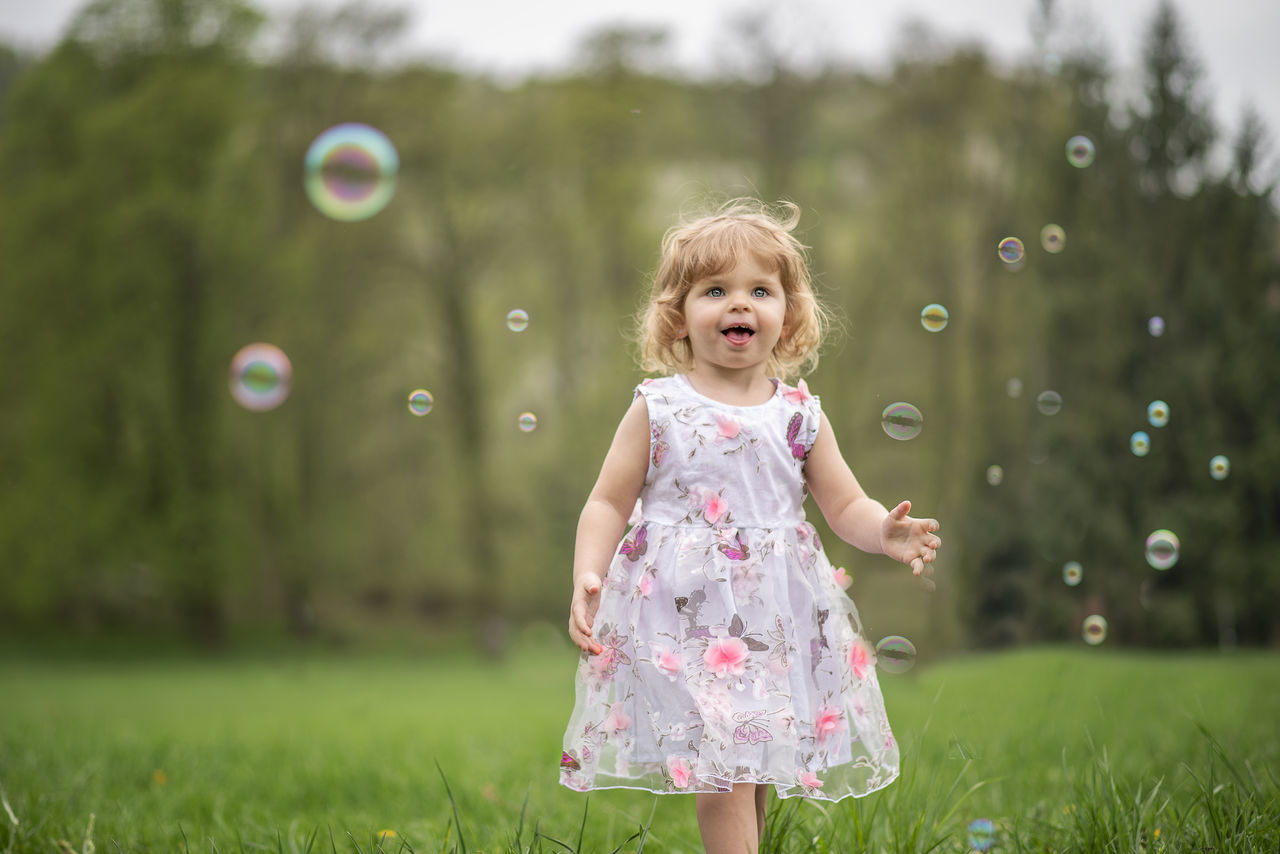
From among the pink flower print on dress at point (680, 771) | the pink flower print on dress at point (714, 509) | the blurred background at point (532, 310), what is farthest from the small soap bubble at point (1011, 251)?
the blurred background at point (532, 310)

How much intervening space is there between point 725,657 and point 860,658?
41 centimetres

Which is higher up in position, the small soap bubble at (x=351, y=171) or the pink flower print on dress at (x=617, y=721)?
the small soap bubble at (x=351, y=171)

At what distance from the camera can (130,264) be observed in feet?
64.8

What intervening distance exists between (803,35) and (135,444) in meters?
14.5

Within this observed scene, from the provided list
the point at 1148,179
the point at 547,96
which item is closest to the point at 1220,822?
the point at 1148,179

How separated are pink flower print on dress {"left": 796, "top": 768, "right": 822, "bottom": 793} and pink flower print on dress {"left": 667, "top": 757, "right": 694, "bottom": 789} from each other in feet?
0.83

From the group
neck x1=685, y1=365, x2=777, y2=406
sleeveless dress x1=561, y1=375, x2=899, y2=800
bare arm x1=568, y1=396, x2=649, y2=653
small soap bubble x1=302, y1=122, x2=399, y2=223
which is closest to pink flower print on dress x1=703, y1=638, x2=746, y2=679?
sleeveless dress x1=561, y1=375, x2=899, y2=800

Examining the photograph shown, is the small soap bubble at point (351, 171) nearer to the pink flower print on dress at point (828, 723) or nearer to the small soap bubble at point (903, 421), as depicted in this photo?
the small soap bubble at point (903, 421)

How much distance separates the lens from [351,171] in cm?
1641

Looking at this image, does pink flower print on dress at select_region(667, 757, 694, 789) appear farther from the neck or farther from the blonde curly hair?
the blonde curly hair

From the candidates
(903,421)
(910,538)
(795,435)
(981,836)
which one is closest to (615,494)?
(795,435)

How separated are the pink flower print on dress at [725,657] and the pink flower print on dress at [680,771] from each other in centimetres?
21

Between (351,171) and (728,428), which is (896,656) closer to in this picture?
(728,428)

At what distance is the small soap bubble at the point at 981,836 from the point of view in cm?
259
